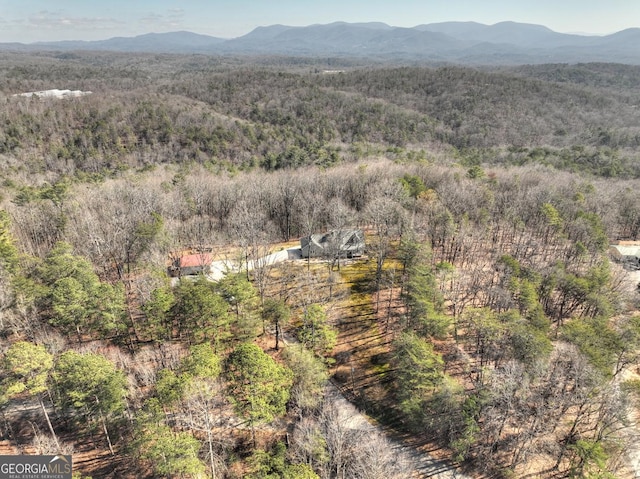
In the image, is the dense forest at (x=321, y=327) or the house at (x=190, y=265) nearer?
the dense forest at (x=321, y=327)

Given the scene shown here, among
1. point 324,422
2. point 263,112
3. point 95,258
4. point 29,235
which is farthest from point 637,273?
point 263,112

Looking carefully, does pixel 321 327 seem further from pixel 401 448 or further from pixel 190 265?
pixel 190 265

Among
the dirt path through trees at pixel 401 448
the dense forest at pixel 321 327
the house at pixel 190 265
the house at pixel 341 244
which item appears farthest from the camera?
the house at pixel 341 244

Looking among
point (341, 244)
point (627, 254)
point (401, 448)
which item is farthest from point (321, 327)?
point (627, 254)

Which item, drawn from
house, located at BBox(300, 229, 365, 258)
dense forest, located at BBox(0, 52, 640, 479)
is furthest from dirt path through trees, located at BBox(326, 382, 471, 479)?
house, located at BBox(300, 229, 365, 258)

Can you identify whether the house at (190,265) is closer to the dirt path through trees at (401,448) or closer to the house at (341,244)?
the house at (341,244)

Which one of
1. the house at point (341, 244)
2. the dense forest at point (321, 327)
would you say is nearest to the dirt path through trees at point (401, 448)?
the dense forest at point (321, 327)
